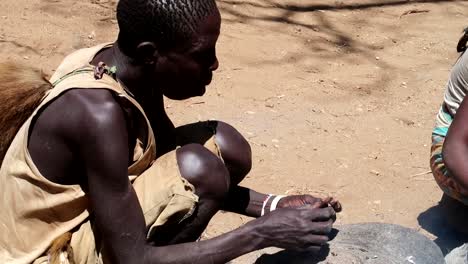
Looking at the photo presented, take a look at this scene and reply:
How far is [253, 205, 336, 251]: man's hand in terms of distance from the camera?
2.14 meters

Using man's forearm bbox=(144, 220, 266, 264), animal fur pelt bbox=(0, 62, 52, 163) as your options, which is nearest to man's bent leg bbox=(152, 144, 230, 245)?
man's forearm bbox=(144, 220, 266, 264)

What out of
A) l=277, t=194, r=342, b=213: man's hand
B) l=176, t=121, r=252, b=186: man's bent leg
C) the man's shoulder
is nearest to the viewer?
the man's shoulder

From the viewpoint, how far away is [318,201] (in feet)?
7.54

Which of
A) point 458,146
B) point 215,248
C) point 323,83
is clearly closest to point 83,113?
point 215,248

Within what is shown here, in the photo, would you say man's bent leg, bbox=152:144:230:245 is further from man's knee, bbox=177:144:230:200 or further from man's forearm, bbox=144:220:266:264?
man's forearm, bbox=144:220:266:264

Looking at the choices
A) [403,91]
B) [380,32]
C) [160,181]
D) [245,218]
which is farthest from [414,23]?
[160,181]

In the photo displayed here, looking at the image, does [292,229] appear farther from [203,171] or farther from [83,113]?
[83,113]

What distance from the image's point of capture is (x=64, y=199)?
2111 mm

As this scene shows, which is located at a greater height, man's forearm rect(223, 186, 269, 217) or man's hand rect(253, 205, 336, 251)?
man's hand rect(253, 205, 336, 251)

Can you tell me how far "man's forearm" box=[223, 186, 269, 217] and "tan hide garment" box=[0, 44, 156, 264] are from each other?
433 mm

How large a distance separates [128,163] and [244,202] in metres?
0.58

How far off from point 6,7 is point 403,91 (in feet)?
7.80

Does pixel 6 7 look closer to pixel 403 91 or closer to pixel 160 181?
pixel 403 91

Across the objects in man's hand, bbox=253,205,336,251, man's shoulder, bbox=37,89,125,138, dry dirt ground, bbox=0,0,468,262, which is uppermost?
man's shoulder, bbox=37,89,125,138
